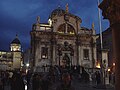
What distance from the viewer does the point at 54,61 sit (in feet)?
161

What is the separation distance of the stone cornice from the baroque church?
140ft

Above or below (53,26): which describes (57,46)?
below

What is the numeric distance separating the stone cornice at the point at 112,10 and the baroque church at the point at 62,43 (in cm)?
4255

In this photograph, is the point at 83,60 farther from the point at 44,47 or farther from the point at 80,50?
the point at 44,47

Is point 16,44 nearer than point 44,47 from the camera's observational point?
No

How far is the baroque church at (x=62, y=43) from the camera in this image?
161 ft

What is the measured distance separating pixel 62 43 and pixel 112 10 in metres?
45.7

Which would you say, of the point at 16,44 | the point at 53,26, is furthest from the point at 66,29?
the point at 16,44

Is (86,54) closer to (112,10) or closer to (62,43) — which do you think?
(62,43)

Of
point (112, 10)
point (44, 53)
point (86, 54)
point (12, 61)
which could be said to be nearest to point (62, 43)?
point (44, 53)

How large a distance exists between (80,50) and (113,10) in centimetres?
4725

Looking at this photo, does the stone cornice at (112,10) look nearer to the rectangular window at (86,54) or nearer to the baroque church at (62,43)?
the baroque church at (62,43)

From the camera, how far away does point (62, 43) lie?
51500mm

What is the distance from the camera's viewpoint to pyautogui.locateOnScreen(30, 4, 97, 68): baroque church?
1929 inches
